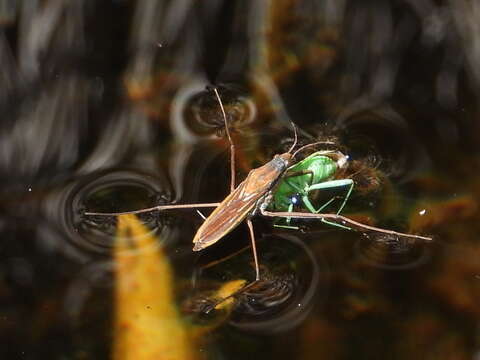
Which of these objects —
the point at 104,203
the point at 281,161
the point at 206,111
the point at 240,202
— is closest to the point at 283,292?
the point at 240,202

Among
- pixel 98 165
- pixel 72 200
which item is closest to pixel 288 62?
pixel 98 165

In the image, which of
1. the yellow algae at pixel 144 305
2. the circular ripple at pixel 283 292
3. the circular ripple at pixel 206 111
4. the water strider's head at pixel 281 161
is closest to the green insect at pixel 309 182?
the water strider's head at pixel 281 161

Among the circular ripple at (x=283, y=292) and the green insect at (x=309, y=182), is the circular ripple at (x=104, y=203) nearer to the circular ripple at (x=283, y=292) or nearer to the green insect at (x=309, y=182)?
the circular ripple at (x=283, y=292)

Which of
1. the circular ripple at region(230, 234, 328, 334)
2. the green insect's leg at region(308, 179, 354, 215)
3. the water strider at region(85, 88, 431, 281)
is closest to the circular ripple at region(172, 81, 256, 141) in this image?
the water strider at region(85, 88, 431, 281)

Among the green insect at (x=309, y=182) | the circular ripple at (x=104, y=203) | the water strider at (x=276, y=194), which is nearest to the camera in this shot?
the water strider at (x=276, y=194)

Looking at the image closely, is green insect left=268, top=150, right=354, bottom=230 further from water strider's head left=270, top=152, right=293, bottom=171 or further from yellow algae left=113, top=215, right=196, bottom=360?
yellow algae left=113, top=215, right=196, bottom=360

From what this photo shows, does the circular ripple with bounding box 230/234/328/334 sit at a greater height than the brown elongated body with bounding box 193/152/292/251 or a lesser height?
lesser

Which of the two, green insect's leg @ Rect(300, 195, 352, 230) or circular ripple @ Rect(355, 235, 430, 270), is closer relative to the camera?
circular ripple @ Rect(355, 235, 430, 270)
